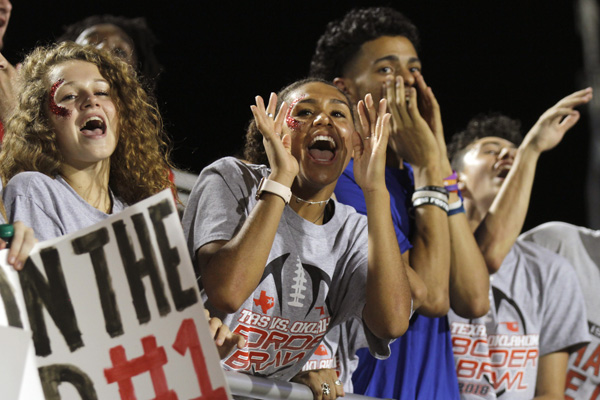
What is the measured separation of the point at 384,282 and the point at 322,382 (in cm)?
28

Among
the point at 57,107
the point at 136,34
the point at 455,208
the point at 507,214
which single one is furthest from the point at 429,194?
the point at 136,34

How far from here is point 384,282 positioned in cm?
187

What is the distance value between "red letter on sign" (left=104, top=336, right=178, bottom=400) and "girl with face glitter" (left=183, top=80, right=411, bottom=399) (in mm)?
377

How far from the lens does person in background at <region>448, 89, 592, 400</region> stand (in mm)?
2570

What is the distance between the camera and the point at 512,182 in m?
2.89

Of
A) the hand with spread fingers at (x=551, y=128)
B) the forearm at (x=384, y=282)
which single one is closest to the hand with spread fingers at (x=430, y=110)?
the hand with spread fingers at (x=551, y=128)

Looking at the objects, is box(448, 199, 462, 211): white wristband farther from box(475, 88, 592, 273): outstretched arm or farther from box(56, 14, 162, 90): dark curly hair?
box(56, 14, 162, 90): dark curly hair

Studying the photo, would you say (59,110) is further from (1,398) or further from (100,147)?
(1,398)

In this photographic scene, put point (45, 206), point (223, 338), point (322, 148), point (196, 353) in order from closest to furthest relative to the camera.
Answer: point (196, 353) < point (223, 338) < point (45, 206) < point (322, 148)

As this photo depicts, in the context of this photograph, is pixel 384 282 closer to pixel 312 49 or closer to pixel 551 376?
pixel 551 376

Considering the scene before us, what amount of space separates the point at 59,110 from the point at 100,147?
0.46 ft

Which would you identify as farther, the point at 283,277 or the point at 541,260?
the point at 541,260

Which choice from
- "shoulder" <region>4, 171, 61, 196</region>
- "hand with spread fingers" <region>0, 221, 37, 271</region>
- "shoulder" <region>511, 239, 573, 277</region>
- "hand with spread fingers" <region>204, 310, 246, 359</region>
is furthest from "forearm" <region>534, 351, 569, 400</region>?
"hand with spread fingers" <region>0, 221, 37, 271</region>

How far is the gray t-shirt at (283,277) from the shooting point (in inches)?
72.3
